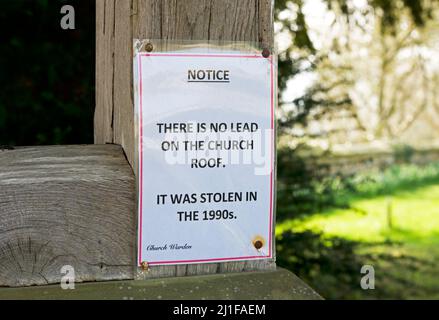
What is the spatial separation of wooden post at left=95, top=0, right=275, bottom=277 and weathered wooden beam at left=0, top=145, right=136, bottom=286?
64mm

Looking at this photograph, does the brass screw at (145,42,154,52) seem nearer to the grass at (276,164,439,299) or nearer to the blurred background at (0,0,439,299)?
the blurred background at (0,0,439,299)

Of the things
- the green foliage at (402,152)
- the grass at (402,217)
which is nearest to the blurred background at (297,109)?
the grass at (402,217)

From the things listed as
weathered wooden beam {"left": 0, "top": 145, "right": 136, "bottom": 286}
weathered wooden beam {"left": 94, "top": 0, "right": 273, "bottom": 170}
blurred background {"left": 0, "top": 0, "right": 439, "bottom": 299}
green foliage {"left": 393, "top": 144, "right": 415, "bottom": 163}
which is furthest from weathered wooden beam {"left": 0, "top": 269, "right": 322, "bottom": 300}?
green foliage {"left": 393, "top": 144, "right": 415, "bottom": 163}

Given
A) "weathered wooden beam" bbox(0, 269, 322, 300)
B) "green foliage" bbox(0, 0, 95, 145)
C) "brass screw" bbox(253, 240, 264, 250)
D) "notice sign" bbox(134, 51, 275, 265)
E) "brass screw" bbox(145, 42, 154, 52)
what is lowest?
"weathered wooden beam" bbox(0, 269, 322, 300)

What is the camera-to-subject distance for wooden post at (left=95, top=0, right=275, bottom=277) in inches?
52.0

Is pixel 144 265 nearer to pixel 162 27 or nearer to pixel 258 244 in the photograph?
pixel 258 244

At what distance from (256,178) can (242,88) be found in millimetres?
171

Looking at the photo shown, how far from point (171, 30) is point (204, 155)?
24cm

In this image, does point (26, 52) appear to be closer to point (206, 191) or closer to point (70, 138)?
point (70, 138)

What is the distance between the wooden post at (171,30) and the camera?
4.33 feet

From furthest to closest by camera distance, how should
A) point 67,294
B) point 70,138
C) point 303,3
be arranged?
point 303,3
point 70,138
point 67,294

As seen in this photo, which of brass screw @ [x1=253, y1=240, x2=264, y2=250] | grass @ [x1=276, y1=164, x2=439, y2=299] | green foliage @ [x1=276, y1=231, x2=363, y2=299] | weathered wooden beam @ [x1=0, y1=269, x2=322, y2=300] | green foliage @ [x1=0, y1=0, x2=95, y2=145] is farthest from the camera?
grass @ [x1=276, y1=164, x2=439, y2=299]

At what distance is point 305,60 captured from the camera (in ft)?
14.4

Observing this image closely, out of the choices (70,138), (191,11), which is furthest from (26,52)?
A: (191,11)
